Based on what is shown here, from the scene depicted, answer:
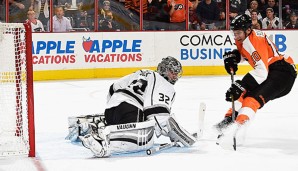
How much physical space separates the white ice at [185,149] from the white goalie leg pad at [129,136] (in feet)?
0.23

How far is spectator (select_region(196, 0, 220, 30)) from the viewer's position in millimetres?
11266

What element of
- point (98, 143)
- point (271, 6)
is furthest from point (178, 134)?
point (271, 6)

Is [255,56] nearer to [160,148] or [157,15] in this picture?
[160,148]

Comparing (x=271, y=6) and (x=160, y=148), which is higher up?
(x=271, y=6)

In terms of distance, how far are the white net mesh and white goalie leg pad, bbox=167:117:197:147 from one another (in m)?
0.93

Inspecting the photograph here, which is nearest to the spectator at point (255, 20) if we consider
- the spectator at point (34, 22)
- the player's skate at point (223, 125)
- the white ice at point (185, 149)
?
the white ice at point (185, 149)

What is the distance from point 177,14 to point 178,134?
686 cm

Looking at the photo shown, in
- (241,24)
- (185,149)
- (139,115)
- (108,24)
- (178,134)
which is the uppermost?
(108,24)

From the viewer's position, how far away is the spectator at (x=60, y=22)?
33.8ft

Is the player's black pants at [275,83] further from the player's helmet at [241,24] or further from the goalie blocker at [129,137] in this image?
the goalie blocker at [129,137]

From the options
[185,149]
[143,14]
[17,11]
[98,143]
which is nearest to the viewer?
[98,143]

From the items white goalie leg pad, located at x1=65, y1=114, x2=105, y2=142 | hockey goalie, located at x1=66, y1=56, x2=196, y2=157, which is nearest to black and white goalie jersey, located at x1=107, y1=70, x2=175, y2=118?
hockey goalie, located at x1=66, y1=56, x2=196, y2=157

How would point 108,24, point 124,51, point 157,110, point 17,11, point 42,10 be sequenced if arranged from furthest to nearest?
1. point 108,24
2. point 124,51
3. point 42,10
4. point 17,11
5. point 157,110

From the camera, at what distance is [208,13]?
11.3m
